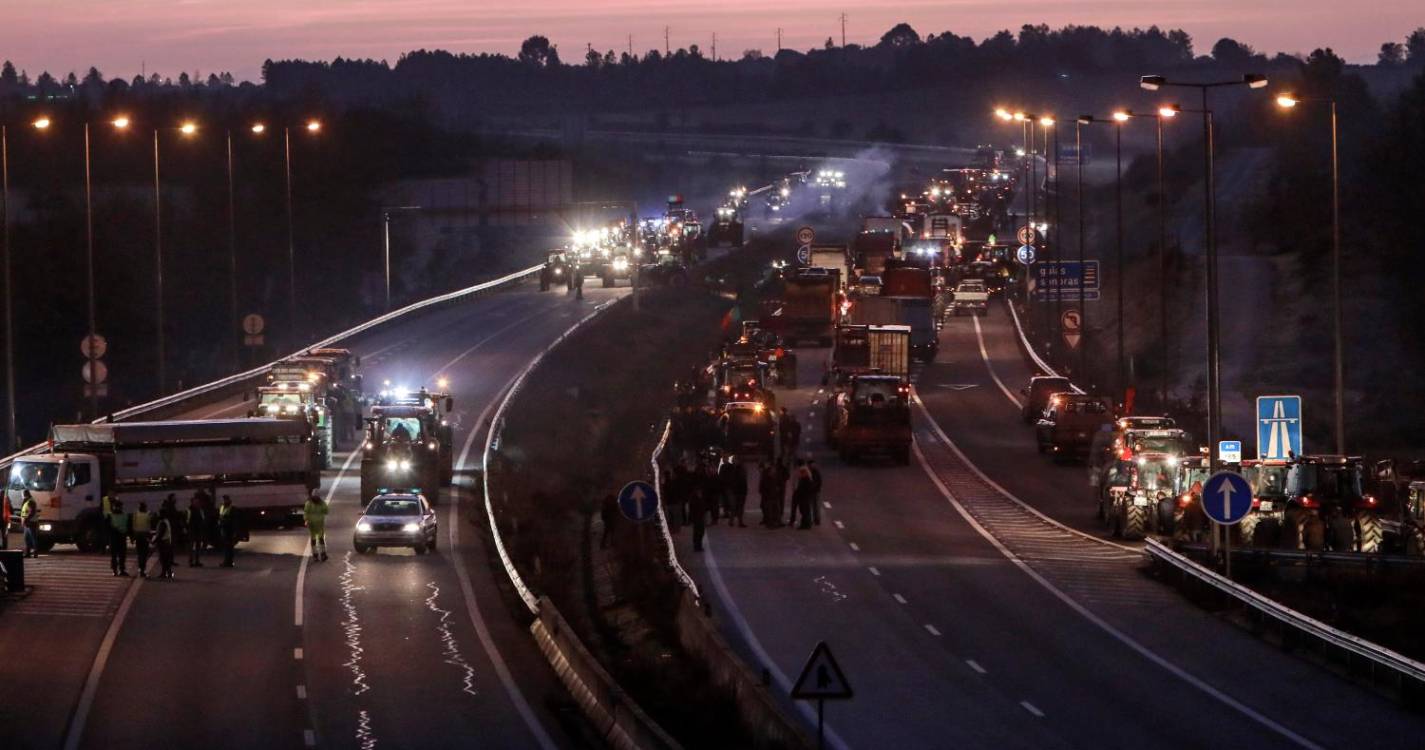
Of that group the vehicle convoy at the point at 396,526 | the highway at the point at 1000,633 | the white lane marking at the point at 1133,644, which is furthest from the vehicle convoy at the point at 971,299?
the vehicle convoy at the point at 396,526

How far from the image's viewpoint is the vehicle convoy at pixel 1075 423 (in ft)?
186

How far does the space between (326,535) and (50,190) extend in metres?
80.9

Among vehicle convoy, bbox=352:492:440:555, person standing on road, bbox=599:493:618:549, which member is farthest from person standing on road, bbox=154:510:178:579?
person standing on road, bbox=599:493:618:549

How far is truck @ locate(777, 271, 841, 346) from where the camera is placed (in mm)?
86688

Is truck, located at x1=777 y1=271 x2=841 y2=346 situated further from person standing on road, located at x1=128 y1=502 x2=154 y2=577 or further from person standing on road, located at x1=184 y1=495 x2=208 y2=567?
person standing on road, located at x1=128 y1=502 x2=154 y2=577

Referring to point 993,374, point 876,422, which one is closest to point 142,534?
point 876,422

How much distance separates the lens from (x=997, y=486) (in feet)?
170

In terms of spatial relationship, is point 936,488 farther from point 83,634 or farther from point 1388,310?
point 1388,310

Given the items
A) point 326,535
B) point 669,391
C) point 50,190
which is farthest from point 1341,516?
point 50,190

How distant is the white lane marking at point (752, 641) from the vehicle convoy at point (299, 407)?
665 inches

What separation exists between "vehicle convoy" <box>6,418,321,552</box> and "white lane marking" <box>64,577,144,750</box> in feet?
14.4

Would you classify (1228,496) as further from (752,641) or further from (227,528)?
(227,528)

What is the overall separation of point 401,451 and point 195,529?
8.30 meters

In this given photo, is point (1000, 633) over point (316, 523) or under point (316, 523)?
under
